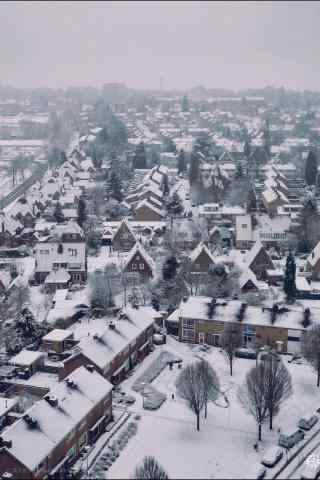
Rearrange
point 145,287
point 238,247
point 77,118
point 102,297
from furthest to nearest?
point 77,118 < point 238,247 < point 145,287 < point 102,297

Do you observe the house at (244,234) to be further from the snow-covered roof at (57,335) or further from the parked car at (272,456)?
the parked car at (272,456)

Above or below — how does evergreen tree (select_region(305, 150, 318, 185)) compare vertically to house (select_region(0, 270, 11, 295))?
above

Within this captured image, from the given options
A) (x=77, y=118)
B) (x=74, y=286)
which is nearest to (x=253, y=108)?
(x=77, y=118)

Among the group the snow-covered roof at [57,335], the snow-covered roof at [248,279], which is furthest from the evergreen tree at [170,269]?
the snow-covered roof at [57,335]

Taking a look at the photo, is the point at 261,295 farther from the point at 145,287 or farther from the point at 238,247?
the point at 238,247

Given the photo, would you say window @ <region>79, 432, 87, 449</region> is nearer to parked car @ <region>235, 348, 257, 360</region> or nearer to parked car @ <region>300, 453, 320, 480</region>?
parked car @ <region>300, 453, 320, 480</region>

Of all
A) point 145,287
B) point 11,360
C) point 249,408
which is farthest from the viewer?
point 145,287

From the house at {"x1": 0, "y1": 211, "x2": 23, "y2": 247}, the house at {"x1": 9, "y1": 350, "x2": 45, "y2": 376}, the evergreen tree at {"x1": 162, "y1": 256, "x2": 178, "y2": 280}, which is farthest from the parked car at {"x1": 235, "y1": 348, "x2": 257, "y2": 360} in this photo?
the house at {"x1": 0, "y1": 211, "x2": 23, "y2": 247}
